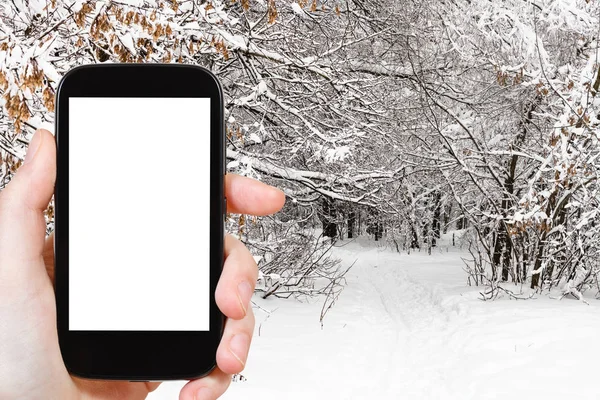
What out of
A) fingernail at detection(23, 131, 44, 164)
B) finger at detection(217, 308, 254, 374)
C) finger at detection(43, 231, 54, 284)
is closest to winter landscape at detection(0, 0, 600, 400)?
finger at detection(43, 231, 54, 284)

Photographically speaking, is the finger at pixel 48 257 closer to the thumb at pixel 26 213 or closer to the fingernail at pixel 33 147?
the thumb at pixel 26 213

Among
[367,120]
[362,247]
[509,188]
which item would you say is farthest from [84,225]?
[362,247]

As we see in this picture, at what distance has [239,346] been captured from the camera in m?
1.49

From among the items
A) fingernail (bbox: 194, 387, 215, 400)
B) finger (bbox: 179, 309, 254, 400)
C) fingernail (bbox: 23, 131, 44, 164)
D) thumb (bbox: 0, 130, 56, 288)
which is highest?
fingernail (bbox: 23, 131, 44, 164)

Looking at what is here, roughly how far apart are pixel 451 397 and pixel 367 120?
12.6 ft

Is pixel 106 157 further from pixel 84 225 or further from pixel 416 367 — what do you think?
pixel 416 367

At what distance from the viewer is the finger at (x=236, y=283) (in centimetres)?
149

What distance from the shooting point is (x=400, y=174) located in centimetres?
909

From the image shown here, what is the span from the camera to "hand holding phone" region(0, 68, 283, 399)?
1.49 meters

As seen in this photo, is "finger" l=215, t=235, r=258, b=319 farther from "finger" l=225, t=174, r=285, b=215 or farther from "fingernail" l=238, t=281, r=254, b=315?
"finger" l=225, t=174, r=285, b=215

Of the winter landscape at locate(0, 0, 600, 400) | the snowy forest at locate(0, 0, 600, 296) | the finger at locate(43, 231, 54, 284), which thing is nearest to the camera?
the finger at locate(43, 231, 54, 284)

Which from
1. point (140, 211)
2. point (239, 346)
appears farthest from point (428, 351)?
point (140, 211)

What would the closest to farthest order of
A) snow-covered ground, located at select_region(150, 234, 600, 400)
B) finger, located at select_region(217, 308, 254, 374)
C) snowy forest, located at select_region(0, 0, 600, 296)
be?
finger, located at select_region(217, 308, 254, 374), snow-covered ground, located at select_region(150, 234, 600, 400), snowy forest, located at select_region(0, 0, 600, 296)

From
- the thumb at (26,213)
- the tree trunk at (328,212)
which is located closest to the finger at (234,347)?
the thumb at (26,213)
